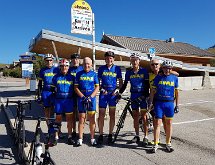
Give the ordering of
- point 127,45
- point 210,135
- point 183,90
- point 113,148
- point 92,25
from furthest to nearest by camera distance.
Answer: point 127,45, point 183,90, point 92,25, point 210,135, point 113,148

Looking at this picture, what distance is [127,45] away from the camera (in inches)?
1049

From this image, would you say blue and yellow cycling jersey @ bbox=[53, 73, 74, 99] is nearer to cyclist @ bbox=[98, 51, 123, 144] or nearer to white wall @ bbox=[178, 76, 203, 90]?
cyclist @ bbox=[98, 51, 123, 144]

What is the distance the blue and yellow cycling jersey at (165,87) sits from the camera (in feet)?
17.9

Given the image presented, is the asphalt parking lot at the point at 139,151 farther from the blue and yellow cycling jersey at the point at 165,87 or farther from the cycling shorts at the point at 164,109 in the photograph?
the blue and yellow cycling jersey at the point at 165,87

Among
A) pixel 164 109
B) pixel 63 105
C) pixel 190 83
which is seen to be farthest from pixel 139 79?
pixel 190 83

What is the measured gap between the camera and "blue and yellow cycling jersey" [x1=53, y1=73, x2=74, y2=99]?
5953mm

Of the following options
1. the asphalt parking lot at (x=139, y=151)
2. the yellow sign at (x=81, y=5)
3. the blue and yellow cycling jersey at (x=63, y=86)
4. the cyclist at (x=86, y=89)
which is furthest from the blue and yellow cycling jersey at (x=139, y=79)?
the yellow sign at (x=81, y=5)

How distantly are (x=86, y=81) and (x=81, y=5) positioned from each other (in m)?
4.34

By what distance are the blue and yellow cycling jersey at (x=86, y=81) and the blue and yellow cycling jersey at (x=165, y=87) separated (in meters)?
1.41

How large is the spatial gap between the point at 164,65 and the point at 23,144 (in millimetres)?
3203

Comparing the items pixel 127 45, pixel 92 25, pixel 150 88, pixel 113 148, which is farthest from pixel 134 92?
pixel 127 45

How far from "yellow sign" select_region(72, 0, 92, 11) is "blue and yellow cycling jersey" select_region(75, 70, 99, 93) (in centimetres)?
409

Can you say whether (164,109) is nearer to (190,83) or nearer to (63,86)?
(63,86)

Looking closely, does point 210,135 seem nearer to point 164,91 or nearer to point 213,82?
point 164,91
